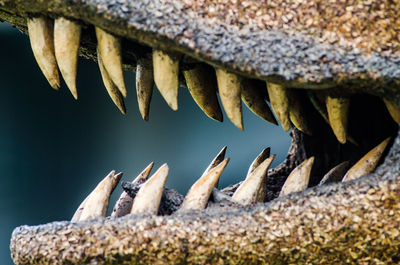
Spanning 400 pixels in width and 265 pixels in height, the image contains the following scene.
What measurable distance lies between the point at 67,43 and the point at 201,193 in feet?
1.21

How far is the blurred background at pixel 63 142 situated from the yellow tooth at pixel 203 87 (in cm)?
112

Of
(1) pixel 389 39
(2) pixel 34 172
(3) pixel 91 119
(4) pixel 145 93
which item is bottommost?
(2) pixel 34 172

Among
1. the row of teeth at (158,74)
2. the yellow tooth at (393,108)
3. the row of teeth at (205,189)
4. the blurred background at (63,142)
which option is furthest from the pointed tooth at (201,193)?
the blurred background at (63,142)

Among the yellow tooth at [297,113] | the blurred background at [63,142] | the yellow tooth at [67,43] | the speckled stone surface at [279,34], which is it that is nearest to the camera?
the speckled stone surface at [279,34]

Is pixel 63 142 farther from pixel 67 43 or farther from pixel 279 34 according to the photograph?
pixel 279 34

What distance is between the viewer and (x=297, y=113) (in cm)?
121

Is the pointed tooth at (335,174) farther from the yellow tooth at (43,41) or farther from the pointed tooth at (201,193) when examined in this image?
the yellow tooth at (43,41)

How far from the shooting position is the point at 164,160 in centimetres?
249

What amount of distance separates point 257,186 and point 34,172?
1.57 meters

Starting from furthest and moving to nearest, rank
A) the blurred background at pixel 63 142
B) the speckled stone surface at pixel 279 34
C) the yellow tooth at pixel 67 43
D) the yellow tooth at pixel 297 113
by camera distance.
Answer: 1. the blurred background at pixel 63 142
2. the yellow tooth at pixel 297 113
3. the yellow tooth at pixel 67 43
4. the speckled stone surface at pixel 279 34

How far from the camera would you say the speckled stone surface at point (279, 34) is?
0.95m

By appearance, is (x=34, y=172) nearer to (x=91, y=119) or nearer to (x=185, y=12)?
(x=91, y=119)

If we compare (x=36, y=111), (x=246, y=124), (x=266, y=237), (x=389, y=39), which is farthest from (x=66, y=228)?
(x=36, y=111)

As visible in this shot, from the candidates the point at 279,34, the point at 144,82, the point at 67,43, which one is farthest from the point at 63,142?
the point at 279,34
